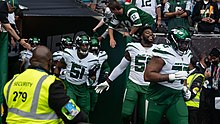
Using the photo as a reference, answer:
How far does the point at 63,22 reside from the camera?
1197 centimetres

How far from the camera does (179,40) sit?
6.73 meters

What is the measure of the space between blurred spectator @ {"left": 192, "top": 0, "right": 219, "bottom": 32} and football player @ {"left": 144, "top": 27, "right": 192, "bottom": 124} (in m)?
4.02

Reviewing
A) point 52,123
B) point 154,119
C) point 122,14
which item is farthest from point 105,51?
point 52,123

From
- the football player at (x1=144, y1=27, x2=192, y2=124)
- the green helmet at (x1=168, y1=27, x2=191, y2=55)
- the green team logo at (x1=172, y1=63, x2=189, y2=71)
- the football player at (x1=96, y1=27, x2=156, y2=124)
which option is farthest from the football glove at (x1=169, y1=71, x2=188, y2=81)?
the football player at (x1=96, y1=27, x2=156, y2=124)

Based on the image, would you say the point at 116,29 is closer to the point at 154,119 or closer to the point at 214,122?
the point at 214,122

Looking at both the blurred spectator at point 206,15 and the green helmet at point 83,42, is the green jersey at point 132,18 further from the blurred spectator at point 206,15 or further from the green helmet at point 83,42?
the blurred spectator at point 206,15

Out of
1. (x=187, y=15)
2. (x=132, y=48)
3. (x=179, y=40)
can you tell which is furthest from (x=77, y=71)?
(x=187, y=15)

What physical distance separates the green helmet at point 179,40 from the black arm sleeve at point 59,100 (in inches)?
105

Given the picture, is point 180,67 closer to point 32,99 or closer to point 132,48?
point 132,48

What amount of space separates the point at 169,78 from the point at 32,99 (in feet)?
8.09

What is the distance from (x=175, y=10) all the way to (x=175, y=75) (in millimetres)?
4334

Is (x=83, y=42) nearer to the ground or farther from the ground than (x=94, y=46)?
farther from the ground

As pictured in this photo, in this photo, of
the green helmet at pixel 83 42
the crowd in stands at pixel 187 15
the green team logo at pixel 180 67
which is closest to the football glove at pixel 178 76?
the green team logo at pixel 180 67

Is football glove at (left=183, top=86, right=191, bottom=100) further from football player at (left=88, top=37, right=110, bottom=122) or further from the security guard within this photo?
the security guard
